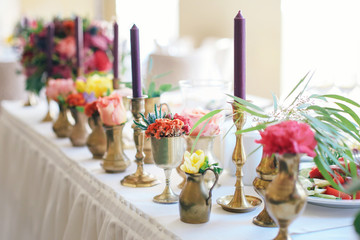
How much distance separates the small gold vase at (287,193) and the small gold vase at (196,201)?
0.57ft

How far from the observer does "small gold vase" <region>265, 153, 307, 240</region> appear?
66cm

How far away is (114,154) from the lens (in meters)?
1.19

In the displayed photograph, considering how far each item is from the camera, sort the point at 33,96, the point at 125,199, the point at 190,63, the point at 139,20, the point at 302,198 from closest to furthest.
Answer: the point at 302,198, the point at 125,199, the point at 33,96, the point at 190,63, the point at 139,20

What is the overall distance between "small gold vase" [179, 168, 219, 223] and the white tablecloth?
0.02 meters

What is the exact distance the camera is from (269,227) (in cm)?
82

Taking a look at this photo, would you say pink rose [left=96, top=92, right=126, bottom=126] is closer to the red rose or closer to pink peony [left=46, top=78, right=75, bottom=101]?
pink peony [left=46, top=78, right=75, bottom=101]

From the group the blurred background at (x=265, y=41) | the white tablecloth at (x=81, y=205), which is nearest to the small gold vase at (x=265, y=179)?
the white tablecloth at (x=81, y=205)

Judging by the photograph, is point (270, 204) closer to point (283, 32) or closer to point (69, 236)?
point (69, 236)

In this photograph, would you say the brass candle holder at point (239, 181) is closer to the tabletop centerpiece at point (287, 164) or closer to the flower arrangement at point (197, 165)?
the flower arrangement at point (197, 165)

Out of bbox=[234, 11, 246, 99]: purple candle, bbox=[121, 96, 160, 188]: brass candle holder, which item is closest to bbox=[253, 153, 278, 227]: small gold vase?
bbox=[234, 11, 246, 99]: purple candle

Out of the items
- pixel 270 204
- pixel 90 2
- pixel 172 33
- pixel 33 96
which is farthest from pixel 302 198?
pixel 90 2

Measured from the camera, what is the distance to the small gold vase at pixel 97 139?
1.32 m

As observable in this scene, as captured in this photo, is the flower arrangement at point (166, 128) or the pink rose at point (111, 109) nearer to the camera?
the flower arrangement at point (166, 128)

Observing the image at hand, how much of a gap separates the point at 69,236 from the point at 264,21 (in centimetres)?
337
